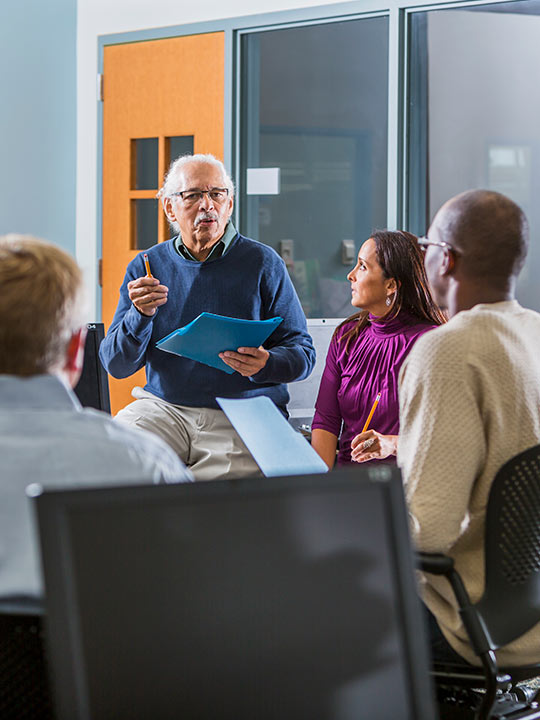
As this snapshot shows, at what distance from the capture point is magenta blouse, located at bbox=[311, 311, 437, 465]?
2.44 metres

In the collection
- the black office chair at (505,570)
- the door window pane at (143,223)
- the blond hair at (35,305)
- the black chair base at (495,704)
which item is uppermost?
the door window pane at (143,223)

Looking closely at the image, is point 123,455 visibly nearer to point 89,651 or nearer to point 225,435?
point 89,651

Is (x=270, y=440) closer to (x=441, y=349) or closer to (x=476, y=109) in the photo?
(x=441, y=349)

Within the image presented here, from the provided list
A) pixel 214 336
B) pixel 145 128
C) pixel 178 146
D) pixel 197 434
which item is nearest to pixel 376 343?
pixel 214 336

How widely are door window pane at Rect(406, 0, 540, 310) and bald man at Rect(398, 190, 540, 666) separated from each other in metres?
2.41

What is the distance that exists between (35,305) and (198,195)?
1.87m

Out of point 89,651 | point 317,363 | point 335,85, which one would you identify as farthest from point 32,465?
point 335,85

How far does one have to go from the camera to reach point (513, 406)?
4.69 ft

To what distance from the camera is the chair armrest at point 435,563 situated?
1.40 meters

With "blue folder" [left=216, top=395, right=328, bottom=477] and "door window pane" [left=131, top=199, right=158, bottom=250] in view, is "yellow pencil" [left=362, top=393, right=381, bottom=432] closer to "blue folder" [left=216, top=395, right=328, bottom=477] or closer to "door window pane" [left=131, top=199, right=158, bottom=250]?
"blue folder" [left=216, top=395, right=328, bottom=477]

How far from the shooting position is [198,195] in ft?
9.32

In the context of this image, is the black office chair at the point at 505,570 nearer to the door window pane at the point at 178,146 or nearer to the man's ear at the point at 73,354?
the man's ear at the point at 73,354

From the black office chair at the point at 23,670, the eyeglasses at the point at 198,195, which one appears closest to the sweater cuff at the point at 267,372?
the eyeglasses at the point at 198,195

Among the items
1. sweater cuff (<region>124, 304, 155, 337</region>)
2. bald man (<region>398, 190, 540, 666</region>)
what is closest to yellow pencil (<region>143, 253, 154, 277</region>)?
sweater cuff (<region>124, 304, 155, 337</region>)
